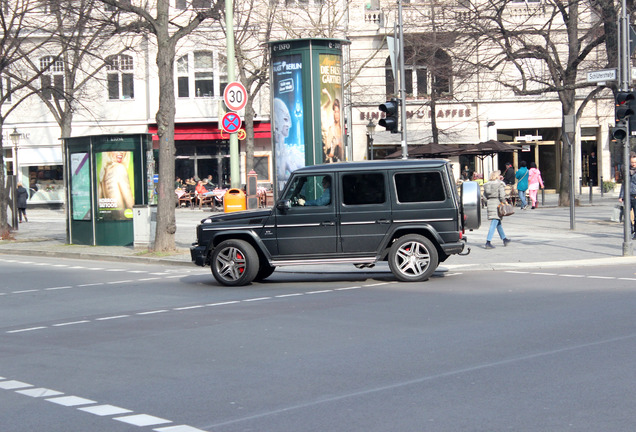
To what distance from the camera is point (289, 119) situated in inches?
780

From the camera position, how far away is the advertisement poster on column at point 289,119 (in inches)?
776

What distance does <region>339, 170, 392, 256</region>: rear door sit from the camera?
538 inches

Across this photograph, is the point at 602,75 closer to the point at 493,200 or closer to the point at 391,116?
the point at 493,200

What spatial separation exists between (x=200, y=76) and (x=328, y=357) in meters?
38.7

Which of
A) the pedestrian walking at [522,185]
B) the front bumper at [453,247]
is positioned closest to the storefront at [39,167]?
the pedestrian walking at [522,185]

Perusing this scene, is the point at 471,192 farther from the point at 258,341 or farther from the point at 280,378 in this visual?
the point at 280,378

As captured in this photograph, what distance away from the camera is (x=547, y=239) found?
20.3 meters

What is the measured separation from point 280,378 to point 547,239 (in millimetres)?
14280

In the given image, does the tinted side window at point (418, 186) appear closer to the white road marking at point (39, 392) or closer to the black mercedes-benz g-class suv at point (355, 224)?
the black mercedes-benz g-class suv at point (355, 224)

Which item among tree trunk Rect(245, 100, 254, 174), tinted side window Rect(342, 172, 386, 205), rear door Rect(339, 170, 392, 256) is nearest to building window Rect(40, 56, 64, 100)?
tree trunk Rect(245, 100, 254, 174)

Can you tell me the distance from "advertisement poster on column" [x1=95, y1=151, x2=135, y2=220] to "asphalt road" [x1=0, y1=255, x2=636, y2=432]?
8859 millimetres

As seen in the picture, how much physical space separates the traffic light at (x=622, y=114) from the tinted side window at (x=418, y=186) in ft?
16.4

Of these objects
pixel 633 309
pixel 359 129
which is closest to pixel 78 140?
pixel 633 309

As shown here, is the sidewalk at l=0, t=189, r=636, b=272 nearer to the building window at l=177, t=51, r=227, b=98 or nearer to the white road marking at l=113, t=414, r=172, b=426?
the white road marking at l=113, t=414, r=172, b=426
